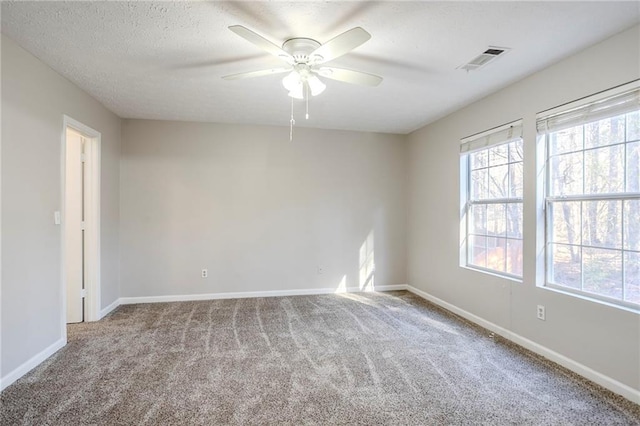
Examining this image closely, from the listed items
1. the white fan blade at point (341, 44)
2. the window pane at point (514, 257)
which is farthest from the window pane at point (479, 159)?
the white fan blade at point (341, 44)

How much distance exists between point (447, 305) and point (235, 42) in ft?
12.3

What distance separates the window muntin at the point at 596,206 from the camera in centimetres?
228

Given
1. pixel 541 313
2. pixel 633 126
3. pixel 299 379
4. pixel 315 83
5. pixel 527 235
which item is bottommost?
pixel 299 379

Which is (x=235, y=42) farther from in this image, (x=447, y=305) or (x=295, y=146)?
(x=447, y=305)

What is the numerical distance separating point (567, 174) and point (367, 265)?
2928 mm

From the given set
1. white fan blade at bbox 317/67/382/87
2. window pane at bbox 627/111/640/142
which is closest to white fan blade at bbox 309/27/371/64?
white fan blade at bbox 317/67/382/87

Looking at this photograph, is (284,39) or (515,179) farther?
(515,179)

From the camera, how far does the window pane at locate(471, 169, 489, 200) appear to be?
3705mm

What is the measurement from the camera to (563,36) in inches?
89.6

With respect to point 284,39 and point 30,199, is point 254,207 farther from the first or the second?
point 284,39

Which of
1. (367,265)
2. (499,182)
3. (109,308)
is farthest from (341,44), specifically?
(109,308)

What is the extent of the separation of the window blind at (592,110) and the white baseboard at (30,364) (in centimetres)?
456

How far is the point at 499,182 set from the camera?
349 centimetres

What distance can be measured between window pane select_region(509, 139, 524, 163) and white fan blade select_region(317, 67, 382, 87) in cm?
170
